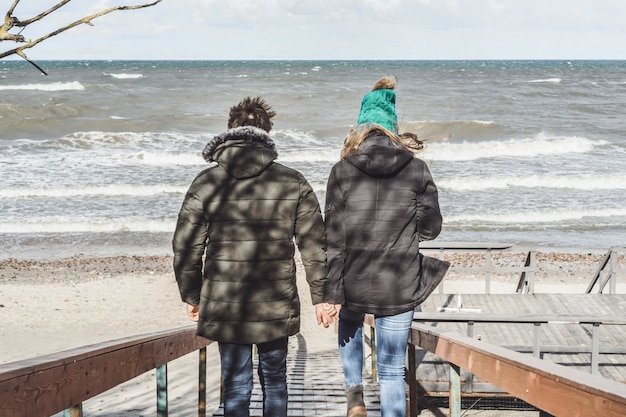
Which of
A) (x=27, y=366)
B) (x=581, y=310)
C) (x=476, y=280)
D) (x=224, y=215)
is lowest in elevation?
(x=476, y=280)

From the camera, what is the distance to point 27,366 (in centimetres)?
212

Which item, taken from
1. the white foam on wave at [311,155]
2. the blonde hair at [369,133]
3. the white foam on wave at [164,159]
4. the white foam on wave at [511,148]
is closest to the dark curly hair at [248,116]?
the blonde hair at [369,133]

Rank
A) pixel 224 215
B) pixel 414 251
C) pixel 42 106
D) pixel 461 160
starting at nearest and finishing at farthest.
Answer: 1. pixel 224 215
2. pixel 414 251
3. pixel 461 160
4. pixel 42 106

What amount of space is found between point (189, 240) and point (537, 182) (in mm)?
22204

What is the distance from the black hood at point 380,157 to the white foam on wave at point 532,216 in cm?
1568

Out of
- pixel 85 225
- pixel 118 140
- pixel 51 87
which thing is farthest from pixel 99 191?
pixel 51 87

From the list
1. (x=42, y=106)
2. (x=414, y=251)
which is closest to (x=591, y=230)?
(x=414, y=251)

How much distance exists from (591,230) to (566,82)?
5916 centimetres

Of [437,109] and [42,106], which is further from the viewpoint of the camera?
[437,109]

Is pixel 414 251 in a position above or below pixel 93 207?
above

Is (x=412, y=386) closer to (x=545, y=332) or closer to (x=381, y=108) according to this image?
(x=381, y=108)

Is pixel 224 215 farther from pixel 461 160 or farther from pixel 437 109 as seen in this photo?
pixel 437 109

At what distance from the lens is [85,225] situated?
18047mm
